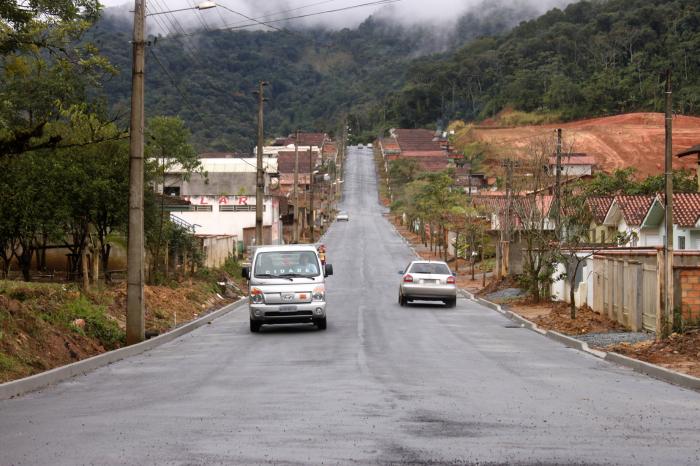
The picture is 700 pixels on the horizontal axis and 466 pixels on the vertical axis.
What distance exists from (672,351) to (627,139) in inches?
4532

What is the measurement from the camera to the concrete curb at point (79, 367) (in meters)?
13.4

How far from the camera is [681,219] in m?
49.7

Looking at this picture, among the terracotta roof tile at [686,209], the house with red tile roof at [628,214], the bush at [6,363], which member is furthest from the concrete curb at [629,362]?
the house with red tile roof at [628,214]

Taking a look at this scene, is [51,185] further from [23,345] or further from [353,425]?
[353,425]

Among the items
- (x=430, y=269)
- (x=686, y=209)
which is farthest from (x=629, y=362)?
(x=686, y=209)

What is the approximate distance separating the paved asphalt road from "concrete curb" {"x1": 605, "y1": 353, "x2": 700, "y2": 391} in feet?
1.01

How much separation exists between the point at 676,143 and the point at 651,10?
153ft

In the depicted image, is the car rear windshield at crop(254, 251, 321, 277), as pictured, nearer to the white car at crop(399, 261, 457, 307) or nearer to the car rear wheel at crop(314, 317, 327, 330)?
the car rear wheel at crop(314, 317, 327, 330)

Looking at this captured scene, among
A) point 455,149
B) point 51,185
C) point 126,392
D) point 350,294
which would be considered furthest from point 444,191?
point 455,149

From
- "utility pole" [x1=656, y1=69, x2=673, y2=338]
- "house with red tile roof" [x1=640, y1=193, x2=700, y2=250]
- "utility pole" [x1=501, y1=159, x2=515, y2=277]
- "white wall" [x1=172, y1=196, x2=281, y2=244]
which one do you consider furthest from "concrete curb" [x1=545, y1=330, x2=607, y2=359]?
"white wall" [x1=172, y1=196, x2=281, y2=244]

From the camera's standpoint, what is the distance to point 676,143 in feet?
387

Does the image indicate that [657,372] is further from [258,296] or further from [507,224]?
[507,224]

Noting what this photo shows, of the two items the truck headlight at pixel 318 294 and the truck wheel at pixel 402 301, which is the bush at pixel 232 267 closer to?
the truck wheel at pixel 402 301

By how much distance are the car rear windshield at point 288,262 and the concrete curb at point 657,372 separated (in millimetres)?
7828
